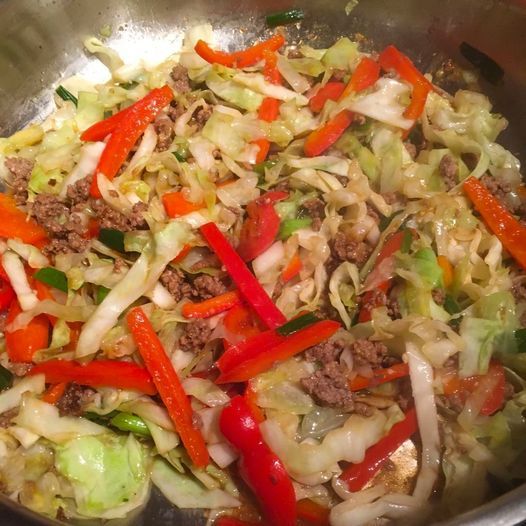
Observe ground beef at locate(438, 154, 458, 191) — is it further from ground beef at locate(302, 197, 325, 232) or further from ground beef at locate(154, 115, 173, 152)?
ground beef at locate(154, 115, 173, 152)

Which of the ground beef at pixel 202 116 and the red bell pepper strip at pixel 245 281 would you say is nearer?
the red bell pepper strip at pixel 245 281

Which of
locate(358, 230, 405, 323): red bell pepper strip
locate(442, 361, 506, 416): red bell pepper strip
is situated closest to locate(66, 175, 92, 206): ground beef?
locate(358, 230, 405, 323): red bell pepper strip

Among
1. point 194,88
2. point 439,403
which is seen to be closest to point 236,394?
point 439,403

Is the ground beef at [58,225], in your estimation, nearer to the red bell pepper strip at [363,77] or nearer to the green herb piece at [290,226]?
the green herb piece at [290,226]

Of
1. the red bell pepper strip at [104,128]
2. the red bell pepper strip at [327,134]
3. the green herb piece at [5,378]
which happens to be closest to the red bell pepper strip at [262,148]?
the red bell pepper strip at [327,134]

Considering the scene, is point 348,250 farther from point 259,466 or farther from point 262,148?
point 259,466
